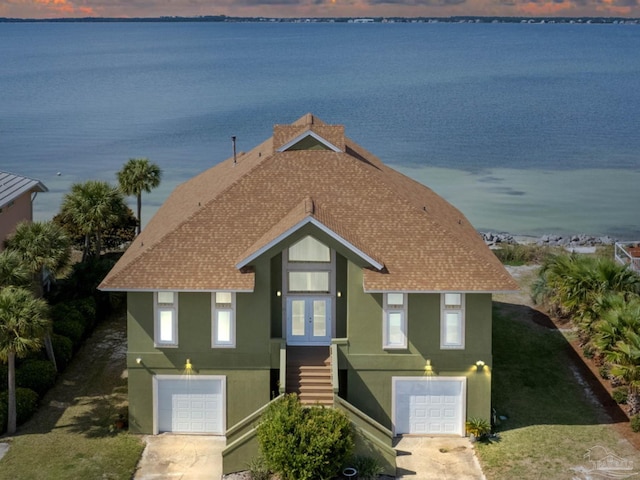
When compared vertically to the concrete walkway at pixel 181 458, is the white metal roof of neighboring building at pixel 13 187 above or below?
above

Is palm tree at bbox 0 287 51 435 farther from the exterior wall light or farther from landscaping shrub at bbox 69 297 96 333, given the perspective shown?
the exterior wall light

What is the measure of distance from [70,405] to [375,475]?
1149cm

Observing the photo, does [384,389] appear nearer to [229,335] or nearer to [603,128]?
[229,335]

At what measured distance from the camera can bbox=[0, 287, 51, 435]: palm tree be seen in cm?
2675

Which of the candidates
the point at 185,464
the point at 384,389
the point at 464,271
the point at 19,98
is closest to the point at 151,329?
the point at 185,464

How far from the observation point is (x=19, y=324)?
26.8m

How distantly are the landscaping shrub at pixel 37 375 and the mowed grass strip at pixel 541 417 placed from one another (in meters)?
15.4

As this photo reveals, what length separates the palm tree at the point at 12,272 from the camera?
3025 centimetres

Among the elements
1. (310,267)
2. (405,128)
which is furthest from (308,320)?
(405,128)

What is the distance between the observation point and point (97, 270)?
134 ft

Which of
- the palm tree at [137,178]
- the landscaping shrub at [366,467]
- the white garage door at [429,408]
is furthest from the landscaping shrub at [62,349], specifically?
the palm tree at [137,178]

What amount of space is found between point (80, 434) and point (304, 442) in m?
8.14

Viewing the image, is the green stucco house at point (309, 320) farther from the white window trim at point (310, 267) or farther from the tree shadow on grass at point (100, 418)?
the tree shadow on grass at point (100, 418)

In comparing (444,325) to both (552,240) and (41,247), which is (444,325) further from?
(552,240)
